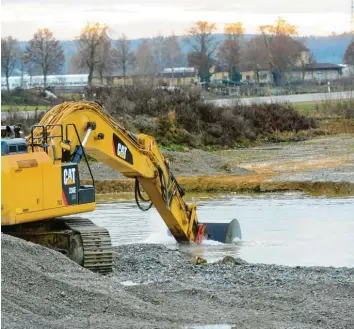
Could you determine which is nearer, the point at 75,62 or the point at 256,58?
the point at 75,62

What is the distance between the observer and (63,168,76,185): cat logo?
14.8m

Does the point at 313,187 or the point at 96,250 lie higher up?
the point at 96,250

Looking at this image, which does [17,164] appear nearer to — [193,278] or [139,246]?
[193,278]

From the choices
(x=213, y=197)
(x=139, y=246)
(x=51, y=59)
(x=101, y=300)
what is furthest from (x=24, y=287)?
(x=51, y=59)

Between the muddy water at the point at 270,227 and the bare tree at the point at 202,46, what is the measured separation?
371ft

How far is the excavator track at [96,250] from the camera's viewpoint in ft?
49.6

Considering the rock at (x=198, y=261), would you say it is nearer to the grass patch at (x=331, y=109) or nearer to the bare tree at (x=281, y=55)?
the grass patch at (x=331, y=109)

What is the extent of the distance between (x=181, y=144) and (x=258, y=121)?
9.99 metres

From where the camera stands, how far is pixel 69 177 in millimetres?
14914

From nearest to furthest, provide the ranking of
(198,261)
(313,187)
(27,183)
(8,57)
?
(27,183) < (198,261) < (313,187) < (8,57)

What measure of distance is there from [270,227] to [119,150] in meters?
7.01

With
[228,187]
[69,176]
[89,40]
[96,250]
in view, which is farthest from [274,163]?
[89,40]

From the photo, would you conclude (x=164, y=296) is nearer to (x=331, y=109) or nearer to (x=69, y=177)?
(x=69, y=177)

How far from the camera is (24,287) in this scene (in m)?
11.9
